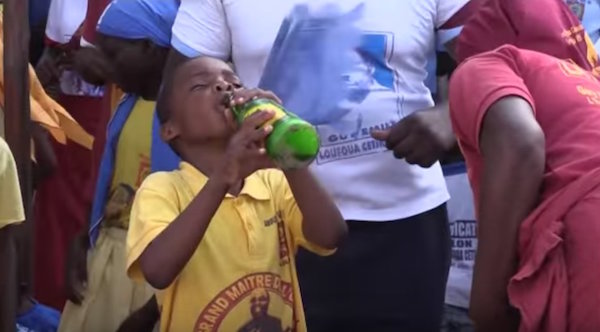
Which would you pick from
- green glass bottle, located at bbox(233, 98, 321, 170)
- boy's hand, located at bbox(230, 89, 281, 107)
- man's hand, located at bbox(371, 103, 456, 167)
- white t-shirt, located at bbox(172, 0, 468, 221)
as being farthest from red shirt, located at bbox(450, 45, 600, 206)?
white t-shirt, located at bbox(172, 0, 468, 221)

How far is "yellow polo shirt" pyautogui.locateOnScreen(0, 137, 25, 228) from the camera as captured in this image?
322cm

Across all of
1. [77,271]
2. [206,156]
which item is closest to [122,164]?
[77,271]

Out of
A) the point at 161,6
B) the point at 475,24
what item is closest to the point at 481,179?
the point at 475,24

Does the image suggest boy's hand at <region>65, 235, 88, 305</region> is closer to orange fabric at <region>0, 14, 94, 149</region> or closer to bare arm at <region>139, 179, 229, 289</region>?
orange fabric at <region>0, 14, 94, 149</region>

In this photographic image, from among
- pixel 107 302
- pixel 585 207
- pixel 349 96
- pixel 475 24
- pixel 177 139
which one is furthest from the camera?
pixel 107 302

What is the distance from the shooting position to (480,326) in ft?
7.13

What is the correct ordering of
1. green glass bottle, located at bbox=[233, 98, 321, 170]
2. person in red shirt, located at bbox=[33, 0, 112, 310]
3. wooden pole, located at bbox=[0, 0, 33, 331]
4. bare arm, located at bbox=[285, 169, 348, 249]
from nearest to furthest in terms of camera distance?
green glass bottle, located at bbox=[233, 98, 321, 170], bare arm, located at bbox=[285, 169, 348, 249], wooden pole, located at bbox=[0, 0, 33, 331], person in red shirt, located at bbox=[33, 0, 112, 310]

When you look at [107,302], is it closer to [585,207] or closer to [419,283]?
[419,283]

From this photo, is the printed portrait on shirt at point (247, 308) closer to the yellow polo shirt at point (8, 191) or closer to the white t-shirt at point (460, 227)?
the yellow polo shirt at point (8, 191)

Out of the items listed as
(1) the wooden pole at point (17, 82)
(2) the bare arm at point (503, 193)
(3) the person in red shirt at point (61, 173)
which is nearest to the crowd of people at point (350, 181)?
(2) the bare arm at point (503, 193)

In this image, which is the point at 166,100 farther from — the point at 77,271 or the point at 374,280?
→ the point at 77,271

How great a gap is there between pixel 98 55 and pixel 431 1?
1314 millimetres

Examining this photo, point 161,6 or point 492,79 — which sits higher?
point 492,79

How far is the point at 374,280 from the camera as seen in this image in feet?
9.80
